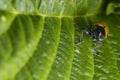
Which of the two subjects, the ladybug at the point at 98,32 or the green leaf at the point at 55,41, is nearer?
the green leaf at the point at 55,41

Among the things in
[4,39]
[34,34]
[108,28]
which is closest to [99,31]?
[108,28]

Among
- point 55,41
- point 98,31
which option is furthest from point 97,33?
point 55,41

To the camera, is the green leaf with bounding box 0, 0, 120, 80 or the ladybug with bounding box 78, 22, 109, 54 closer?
the green leaf with bounding box 0, 0, 120, 80

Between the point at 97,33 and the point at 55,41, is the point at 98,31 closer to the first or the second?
the point at 97,33

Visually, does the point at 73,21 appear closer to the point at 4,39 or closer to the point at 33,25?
the point at 33,25
